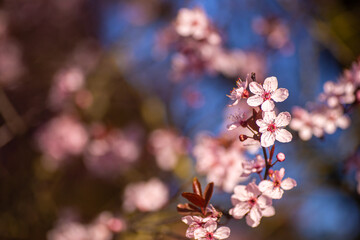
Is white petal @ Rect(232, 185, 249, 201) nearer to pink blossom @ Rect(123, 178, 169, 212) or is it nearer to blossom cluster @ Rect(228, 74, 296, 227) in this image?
blossom cluster @ Rect(228, 74, 296, 227)

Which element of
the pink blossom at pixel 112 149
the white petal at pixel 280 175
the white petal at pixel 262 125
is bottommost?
the white petal at pixel 280 175

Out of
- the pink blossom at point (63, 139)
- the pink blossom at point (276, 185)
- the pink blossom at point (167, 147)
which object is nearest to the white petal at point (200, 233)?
the pink blossom at point (276, 185)

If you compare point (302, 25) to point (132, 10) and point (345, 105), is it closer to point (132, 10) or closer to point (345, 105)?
point (345, 105)

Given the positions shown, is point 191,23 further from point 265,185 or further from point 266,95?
point 265,185

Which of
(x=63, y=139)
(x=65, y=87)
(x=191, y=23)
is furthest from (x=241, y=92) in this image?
(x=63, y=139)

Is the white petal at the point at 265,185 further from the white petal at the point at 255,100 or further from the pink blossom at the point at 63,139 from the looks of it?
the pink blossom at the point at 63,139

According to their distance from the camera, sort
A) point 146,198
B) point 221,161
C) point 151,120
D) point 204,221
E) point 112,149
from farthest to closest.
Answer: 1. point 151,120
2. point 112,149
3. point 146,198
4. point 221,161
5. point 204,221
